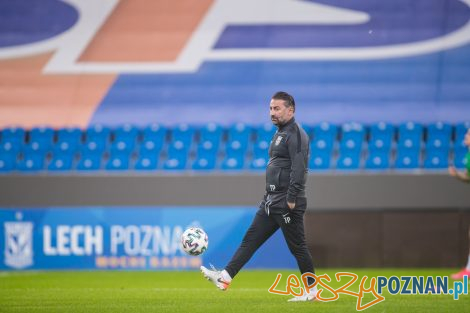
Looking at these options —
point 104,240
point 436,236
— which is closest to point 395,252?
point 436,236

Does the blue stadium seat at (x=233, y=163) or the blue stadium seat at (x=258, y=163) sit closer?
the blue stadium seat at (x=258, y=163)

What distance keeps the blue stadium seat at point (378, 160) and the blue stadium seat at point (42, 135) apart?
6007 mm

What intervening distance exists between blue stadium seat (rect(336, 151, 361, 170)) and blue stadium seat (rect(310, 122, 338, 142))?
0.44 metres

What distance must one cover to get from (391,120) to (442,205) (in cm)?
321

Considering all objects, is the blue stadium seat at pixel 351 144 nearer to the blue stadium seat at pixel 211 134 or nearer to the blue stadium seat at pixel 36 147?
the blue stadium seat at pixel 211 134

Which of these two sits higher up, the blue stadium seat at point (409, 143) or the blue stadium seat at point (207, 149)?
the blue stadium seat at point (409, 143)

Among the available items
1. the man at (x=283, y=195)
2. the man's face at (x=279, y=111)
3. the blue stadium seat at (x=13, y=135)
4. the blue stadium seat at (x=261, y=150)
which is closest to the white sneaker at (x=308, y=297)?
the man at (x=283, y=195)

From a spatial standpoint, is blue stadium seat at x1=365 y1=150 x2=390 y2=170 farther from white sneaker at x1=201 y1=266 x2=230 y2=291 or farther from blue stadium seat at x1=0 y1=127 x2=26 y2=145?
white sneaker at x1=201 y1=266 x2=230 y2=291

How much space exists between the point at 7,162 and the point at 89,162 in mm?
1603

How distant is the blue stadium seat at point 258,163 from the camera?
16375mm

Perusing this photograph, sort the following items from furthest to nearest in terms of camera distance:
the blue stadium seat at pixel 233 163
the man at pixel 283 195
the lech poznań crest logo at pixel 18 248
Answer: the blue stadium seat at pixel 233 163
the lech poznań crest logo at pixel 18 248
the man at pixel 283 195

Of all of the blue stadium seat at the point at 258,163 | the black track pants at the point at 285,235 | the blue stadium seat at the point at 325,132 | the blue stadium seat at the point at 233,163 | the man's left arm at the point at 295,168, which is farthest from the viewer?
the blue stadium seat at the point at 325,132

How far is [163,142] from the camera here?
17.2 metres

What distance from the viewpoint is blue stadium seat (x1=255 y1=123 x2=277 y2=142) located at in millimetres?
16766
